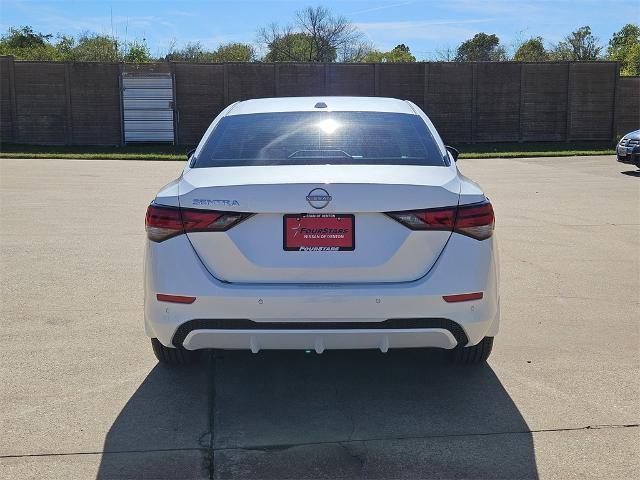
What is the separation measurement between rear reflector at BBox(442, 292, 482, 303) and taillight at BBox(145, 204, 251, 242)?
1072 millimetres

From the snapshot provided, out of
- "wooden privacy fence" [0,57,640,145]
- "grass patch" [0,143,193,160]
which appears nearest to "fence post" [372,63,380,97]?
"wooden privacy fence" [0,57,640,145]

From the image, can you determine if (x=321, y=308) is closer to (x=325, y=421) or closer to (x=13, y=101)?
(x=325, y=421)

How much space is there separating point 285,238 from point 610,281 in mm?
4361

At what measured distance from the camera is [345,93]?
2577 centimetres

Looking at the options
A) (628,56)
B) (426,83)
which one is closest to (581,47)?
(628,56)

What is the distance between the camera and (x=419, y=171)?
4.06 meters

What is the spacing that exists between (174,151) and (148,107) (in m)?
1.87

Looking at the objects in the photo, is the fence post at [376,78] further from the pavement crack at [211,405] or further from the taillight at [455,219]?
the taillight at [455,219]

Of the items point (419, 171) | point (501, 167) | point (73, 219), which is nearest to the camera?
point (419, 171)

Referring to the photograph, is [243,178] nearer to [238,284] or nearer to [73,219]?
[238,284]

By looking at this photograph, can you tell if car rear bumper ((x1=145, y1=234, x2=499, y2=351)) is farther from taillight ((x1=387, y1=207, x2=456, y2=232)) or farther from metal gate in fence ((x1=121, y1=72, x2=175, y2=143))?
metal gate in fence ((x1=121, y1=72, x2=175, y2=143))

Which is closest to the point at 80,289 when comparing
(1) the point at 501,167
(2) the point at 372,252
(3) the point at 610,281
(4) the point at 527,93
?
(2) the point at 372,252

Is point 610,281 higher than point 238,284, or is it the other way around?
point 238,284

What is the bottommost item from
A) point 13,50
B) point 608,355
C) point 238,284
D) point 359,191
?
point 608,355
